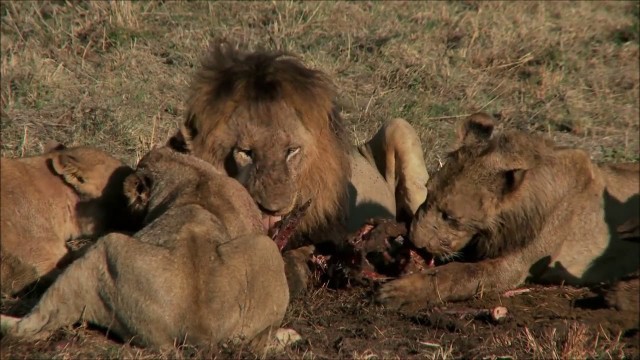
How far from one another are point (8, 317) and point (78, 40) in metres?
5.45

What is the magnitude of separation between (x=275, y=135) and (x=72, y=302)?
5.43 feet

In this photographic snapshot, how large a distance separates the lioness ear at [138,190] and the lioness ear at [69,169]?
12.2 inches

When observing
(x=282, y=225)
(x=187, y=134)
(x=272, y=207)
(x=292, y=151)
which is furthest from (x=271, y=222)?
(x=187, y=134)

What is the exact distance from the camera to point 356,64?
9.89 meters

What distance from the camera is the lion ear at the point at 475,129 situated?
5.84 meters

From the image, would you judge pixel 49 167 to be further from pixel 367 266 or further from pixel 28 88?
pixel 28 88

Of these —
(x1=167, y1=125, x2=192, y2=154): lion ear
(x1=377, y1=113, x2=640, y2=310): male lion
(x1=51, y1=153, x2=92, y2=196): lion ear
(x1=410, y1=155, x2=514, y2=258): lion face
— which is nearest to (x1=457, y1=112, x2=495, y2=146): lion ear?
(x1=377, y1=113, x2=640, y2=310): male lion

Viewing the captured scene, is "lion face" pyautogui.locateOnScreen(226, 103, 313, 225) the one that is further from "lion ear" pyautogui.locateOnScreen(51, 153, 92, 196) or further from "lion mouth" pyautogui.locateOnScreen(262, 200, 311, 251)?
"lion ear" pyautogui.locateOnScreen(51, 153, 92, 196)

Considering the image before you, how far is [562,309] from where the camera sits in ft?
17.6

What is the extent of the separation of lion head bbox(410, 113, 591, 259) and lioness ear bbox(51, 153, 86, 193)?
5.59 feet

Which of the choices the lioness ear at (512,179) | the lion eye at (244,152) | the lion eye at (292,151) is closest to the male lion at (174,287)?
the lion eye at (244,152)

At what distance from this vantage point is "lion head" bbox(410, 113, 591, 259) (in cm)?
555

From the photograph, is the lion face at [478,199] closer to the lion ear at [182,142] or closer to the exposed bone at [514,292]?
the exposed bone at [514,292]

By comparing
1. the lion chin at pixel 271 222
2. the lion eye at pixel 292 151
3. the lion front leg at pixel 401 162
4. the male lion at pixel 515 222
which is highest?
the lion eye at pixel 292 151
